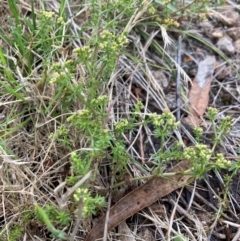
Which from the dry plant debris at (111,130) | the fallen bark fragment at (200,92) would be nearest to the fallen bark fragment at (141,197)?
the dry plant debris at (111,130)

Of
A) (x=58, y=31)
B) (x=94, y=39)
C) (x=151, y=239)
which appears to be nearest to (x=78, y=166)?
(x=151, y=239)

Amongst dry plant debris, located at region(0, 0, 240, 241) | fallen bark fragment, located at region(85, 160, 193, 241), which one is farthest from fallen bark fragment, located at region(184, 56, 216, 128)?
fallen bark fragment, located at region(85, 160, 193, 241)

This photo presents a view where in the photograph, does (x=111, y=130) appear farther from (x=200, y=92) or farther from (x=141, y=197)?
(x=200, y=92)

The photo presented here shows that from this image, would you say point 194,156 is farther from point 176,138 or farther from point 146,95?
point 146,95

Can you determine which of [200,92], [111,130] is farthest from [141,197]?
[200,92]

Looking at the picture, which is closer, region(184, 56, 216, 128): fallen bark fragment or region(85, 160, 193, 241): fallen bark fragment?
region(85, 160, 193, 241): fallen bark fragment

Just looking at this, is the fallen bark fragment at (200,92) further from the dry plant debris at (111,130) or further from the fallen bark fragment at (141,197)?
the fallen bark fragment at (141,197)

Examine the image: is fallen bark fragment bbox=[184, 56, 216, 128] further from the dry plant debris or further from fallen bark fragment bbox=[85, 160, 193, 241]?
fallen bark fragment bbox=[85, 160, 193, 241]

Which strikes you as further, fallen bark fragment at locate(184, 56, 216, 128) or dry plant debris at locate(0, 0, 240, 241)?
fallen bark fragment at locate(184, 56, 216, 128)

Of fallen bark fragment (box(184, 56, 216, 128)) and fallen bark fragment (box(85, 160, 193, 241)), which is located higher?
fallen bark fragment (box(184, 56, 216, 128))
